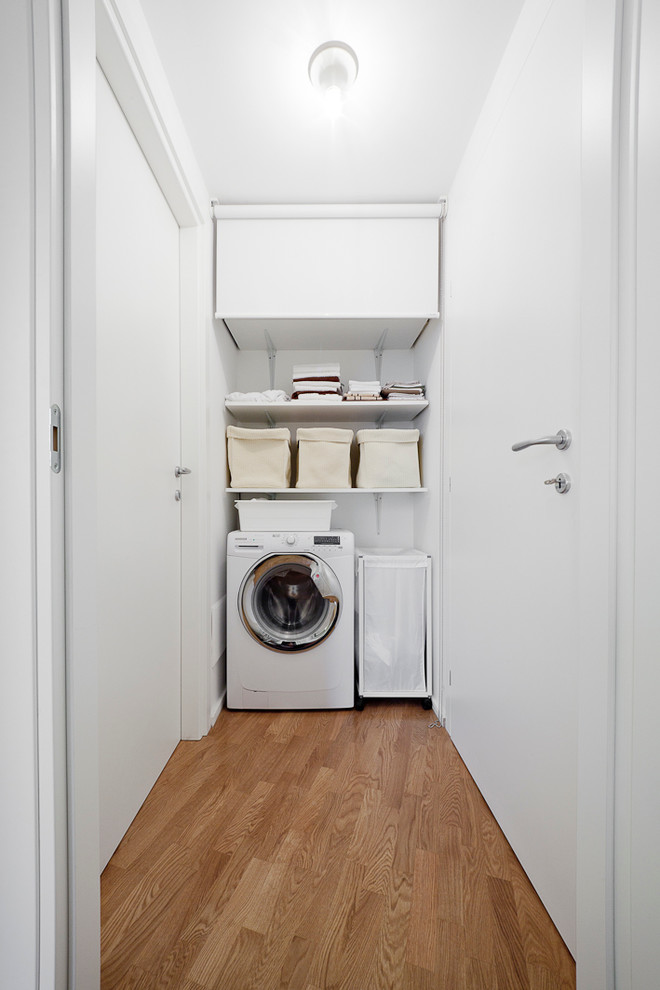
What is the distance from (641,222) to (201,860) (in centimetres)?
168

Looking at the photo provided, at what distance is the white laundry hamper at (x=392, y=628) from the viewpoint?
210 centimetres

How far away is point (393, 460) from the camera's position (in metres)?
2.20

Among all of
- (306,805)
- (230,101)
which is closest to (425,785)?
(306,805)

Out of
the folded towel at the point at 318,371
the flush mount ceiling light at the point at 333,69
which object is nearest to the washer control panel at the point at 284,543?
the folded towel at the point at 318,371

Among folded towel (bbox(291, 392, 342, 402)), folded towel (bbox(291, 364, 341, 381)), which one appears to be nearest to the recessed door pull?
folded towel (bbox(291, 392, 342, 402))

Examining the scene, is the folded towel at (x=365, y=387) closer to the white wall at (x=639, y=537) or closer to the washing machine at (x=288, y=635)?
the washing machine at (x=288, y=635)

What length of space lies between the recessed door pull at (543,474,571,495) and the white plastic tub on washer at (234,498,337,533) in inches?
Answer: 48.5

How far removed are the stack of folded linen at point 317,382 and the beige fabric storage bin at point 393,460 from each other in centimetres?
26

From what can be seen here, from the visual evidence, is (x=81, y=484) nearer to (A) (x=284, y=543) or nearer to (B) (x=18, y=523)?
(B) (x=18, y=523)

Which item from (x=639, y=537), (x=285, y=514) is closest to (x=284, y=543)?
(x=285, y=514)

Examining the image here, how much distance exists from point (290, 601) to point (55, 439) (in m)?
1.60

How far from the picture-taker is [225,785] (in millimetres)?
1519

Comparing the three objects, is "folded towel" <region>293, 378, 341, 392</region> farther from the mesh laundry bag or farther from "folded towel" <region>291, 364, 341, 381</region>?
the mesh laundry bag

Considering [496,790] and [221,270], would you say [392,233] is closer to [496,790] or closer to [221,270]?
[221,270]
